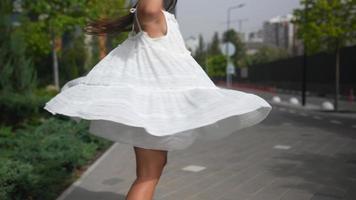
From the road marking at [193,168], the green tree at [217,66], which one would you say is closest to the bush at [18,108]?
the road marking at [193,168]

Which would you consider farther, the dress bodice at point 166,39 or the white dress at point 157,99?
the dress bodice at point 166,39

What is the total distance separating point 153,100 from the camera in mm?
2588

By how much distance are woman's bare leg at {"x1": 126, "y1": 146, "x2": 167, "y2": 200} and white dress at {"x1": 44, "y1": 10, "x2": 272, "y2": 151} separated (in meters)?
0.14

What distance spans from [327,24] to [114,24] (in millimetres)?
14585

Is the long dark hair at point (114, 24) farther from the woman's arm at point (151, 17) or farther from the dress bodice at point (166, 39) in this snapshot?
the woman's arm at point (151, 17)

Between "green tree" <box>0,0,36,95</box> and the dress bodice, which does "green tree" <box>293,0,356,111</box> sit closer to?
"green tree" <box>0,0,36,95</box>

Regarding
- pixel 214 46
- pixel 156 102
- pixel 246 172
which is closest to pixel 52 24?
pixel 246 172

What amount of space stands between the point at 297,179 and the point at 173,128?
3.28 meters

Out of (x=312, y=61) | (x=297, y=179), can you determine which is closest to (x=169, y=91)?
(x=297, y=179)

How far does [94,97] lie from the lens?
8.44ft

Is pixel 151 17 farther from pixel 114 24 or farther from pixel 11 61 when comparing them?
pixel 11 61

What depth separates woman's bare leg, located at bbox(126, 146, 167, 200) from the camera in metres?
2.71

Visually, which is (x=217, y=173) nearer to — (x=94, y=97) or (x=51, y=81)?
(x=94, y=97)

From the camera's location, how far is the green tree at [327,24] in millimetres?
15930
